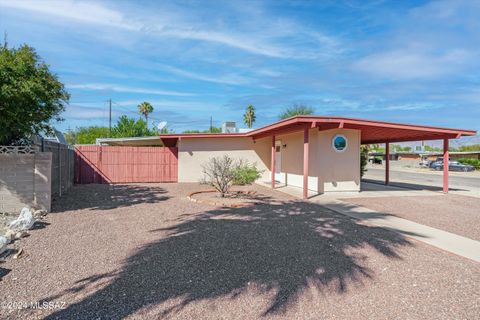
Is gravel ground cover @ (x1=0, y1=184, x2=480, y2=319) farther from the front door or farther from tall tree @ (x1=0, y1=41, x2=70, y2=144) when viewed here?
the front door

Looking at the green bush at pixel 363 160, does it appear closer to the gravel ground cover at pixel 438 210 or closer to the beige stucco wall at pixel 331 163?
the beige stucco wall at pixel 331 163

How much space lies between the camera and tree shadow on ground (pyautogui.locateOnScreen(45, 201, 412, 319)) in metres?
3.54

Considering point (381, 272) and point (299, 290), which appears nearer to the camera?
point (299, 290)

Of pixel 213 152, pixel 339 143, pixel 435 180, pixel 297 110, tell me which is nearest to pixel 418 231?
pixel 339 143

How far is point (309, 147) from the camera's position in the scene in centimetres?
1313

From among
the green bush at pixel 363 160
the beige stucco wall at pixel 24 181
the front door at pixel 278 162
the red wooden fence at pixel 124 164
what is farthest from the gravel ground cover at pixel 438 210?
the red wooden fence at pixel 124 164

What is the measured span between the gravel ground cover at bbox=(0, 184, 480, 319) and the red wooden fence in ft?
35.1

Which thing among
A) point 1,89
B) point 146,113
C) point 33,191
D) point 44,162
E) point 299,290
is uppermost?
point 146,113

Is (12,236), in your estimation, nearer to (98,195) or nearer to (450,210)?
(98,195)

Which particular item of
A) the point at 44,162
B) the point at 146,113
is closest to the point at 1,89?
the point at 44,162

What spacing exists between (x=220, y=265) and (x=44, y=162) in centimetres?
615

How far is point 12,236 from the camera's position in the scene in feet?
18.6

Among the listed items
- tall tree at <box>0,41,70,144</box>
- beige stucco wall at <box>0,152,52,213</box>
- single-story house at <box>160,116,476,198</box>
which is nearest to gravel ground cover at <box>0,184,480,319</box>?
beige stucco wall at <box>0,152,52,213</box>

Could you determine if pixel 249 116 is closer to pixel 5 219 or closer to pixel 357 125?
pixel 357 125
